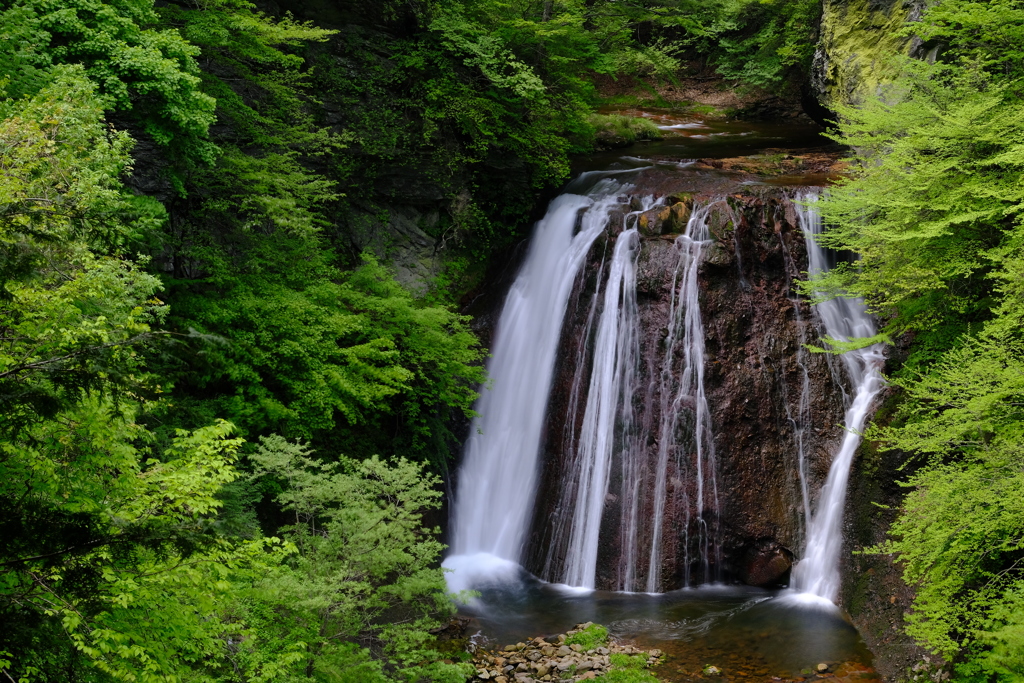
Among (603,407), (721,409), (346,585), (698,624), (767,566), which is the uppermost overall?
(721,409)

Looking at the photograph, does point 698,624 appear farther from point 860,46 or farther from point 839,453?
point 860,46

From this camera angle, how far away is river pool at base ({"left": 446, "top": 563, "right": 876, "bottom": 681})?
32.7ft

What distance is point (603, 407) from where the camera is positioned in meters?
14.2

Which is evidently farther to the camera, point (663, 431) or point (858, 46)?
point (858, 46)

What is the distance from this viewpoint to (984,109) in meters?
9.66

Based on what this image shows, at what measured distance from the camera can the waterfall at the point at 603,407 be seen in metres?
13.4

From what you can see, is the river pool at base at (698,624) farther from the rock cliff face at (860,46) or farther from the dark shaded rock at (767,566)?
the rock cliff face at (860,46)

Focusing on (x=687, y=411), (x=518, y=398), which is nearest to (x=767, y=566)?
(x=687, y=411)

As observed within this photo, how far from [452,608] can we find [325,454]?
5.06m

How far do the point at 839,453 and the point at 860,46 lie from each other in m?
10.2

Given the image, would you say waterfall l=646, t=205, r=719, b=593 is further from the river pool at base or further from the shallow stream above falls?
the river pool at base

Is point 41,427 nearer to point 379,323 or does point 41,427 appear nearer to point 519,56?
point 379,323

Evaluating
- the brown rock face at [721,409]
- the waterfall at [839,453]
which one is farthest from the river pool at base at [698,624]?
the brown rock face at [721,409]

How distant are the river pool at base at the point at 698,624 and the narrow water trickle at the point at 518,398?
1.24 metres
